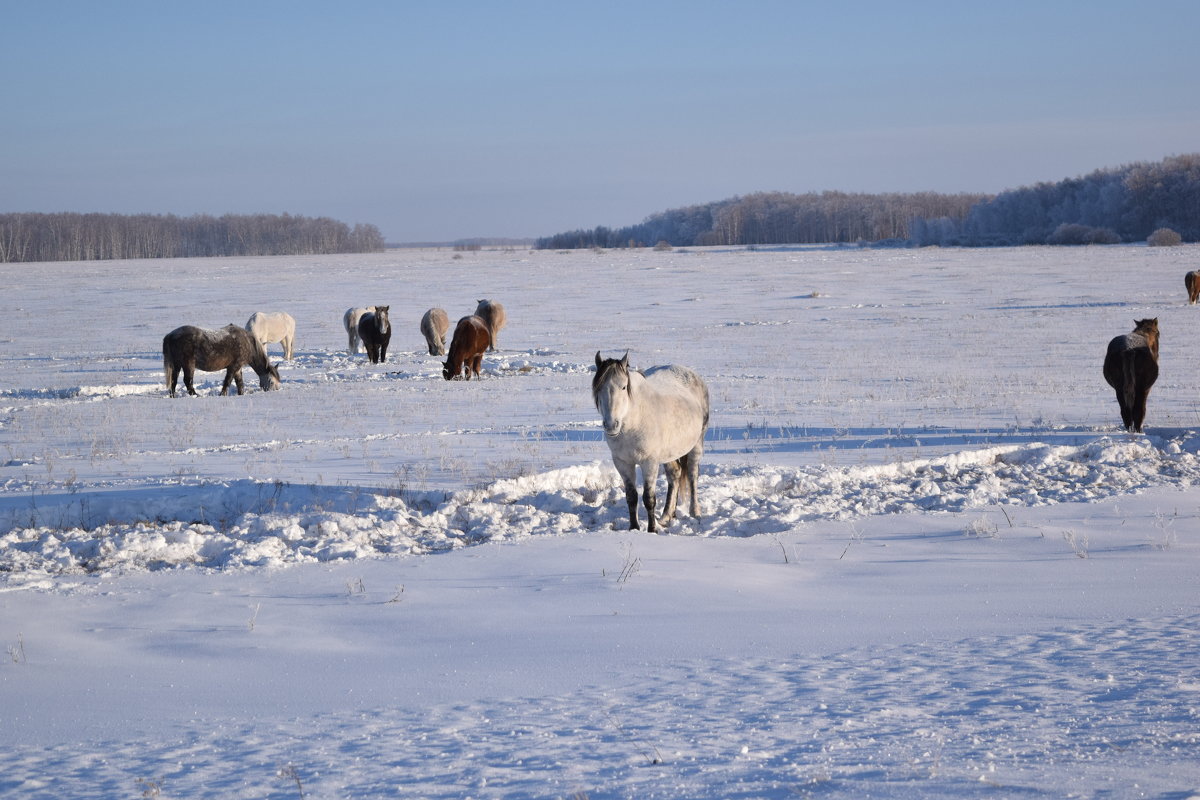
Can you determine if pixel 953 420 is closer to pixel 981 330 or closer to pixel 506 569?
pixel 506 569

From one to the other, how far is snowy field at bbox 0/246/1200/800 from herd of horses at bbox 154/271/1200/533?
1.40 feet

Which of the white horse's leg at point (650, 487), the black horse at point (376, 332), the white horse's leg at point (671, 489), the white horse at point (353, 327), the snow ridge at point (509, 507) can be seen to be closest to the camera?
the snow ridge at point (509, 507)

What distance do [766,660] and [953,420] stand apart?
344 inches

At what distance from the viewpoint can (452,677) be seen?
14.2 ft

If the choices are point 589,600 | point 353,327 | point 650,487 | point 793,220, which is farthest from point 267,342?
point 793,220

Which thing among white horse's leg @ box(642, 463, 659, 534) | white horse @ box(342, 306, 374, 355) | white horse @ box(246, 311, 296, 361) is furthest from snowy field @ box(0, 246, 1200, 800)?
white horse @ box(342, 306, 374, 355)

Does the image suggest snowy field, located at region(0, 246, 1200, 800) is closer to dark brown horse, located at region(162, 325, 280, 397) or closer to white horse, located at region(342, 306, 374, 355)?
dark brown horse, located at region(162, 325, 280, 397)

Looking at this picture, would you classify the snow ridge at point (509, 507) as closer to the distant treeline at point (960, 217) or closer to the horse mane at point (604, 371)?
the horse mane at point (604, 371)

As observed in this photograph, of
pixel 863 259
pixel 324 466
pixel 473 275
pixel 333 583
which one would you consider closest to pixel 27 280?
pixel 473 275

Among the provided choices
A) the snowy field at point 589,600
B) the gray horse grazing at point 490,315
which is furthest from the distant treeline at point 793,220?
the snowy field at point 589,600

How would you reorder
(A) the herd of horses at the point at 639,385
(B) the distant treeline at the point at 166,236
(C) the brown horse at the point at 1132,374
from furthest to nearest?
(B) the distant treeline at the point at 166,236 < (C) the brown horse at the point at 1132,374 < (A) the herd of horses at the point at 639,385

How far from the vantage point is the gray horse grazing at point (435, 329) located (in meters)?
23.8

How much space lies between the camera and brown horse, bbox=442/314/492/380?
18859 mm

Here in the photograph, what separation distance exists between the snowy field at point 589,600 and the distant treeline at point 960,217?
278 feet
